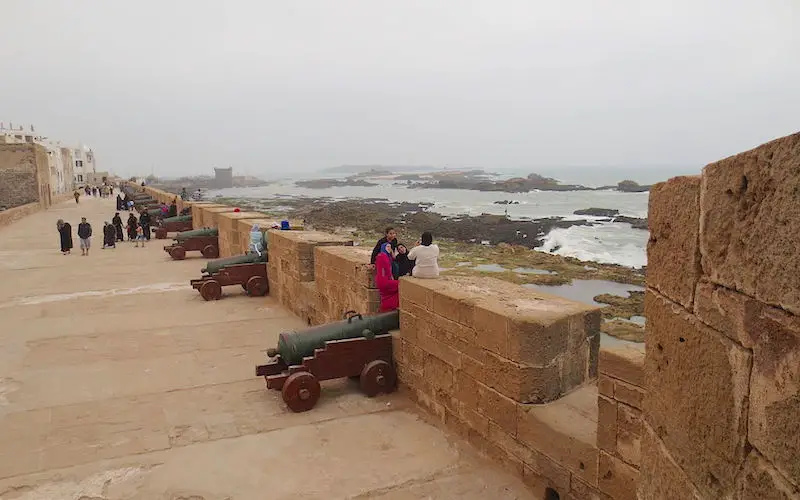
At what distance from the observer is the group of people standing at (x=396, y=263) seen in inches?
188

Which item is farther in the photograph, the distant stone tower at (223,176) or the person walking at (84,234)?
the distant stone tower at (223,176)

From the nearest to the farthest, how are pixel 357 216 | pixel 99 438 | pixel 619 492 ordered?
pixel 619 492, pixel 99 438, pixel 357 216

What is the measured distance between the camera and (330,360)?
4.72 meters

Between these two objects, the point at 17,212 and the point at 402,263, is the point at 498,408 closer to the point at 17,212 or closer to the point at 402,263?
the point at 402,263

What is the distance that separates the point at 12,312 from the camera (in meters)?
7.91

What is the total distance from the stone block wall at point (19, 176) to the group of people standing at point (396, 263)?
3336 centimetres

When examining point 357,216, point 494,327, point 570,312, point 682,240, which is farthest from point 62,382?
point 357,216

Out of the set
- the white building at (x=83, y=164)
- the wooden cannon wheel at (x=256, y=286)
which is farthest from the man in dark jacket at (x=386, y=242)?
the white building at (x=83, y=164)

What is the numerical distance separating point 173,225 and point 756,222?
17.5 m

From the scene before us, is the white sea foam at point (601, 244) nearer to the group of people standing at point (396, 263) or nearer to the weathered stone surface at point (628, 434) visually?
the group of people standing at point (396, 263)

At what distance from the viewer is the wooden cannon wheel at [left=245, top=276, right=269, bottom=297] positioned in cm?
863

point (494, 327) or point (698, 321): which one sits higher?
point (698, 321)

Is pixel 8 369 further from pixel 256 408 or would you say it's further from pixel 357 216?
pixel 357 216

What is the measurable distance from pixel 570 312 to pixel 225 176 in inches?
6880
